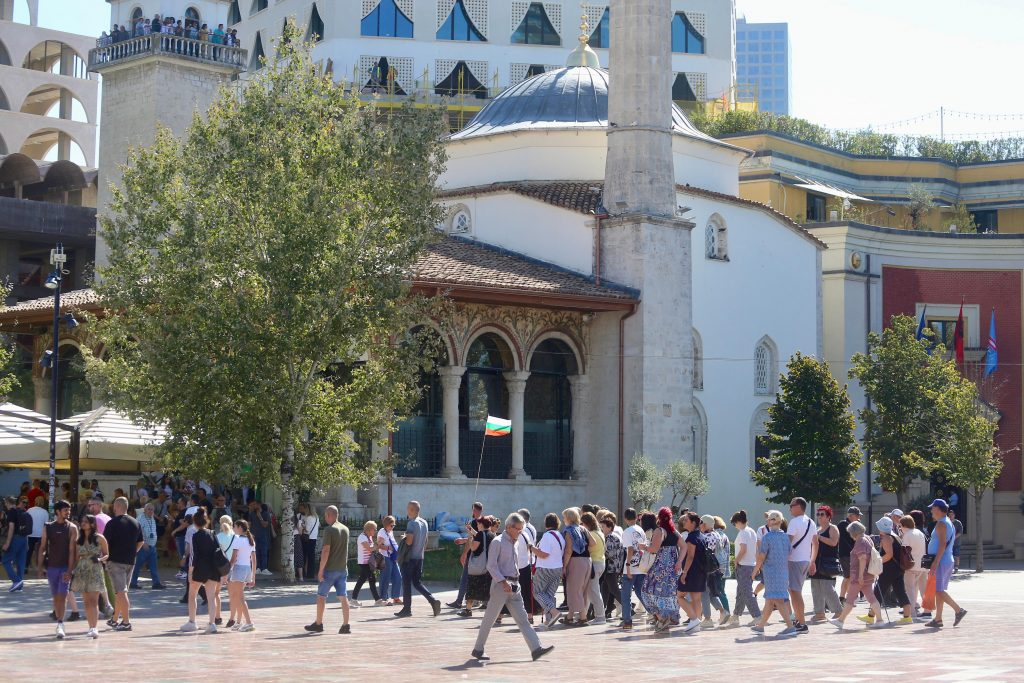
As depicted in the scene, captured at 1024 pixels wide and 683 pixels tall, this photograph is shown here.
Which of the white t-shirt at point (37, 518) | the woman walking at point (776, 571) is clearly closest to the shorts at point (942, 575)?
the woman walking at point (776, 571)

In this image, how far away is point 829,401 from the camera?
116 feet

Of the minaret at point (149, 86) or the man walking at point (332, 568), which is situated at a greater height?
the minaret at point (149, 86)

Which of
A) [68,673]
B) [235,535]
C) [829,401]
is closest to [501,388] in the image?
[829,401]

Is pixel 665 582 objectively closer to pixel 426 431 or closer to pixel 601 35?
pixel 426 431

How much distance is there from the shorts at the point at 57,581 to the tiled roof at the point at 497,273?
12.4m

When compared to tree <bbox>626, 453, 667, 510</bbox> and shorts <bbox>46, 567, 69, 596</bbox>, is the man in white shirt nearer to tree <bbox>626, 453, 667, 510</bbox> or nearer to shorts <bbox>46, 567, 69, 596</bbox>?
shorts <bbox>46, 567, 69, 596</bbox>

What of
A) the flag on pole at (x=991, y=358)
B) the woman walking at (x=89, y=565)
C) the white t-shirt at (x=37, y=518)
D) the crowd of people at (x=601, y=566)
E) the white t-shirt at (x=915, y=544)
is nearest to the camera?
the woman walking at (x=89, y=565)

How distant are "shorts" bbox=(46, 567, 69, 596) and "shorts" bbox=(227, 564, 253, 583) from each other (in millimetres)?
1805

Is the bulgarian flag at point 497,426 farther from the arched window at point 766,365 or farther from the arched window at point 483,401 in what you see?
the arched window at point 766,365

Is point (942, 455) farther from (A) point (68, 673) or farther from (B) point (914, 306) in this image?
(A) point (68, 673)

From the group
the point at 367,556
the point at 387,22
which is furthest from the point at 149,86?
the point at 367,556

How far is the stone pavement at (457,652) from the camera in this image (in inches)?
554

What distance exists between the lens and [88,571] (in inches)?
690

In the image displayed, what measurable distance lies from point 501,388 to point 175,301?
10132 mm
